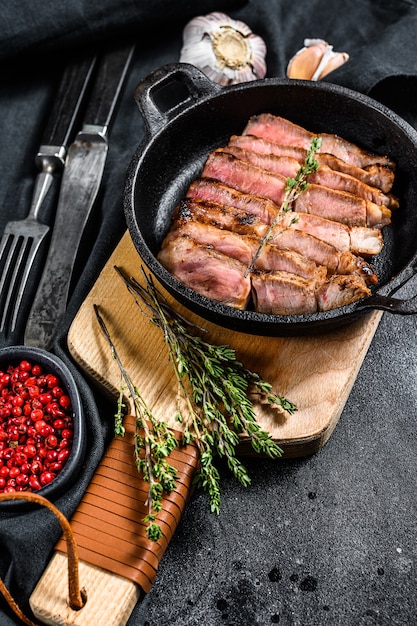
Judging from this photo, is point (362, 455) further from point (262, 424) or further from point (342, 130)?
point (342, 130)

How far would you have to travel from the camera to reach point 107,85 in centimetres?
409

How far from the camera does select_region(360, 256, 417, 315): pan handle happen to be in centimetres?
278

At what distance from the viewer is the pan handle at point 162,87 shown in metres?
3.41

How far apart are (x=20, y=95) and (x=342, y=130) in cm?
193

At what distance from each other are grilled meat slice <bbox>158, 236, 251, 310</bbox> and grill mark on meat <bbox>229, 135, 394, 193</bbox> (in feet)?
2.09

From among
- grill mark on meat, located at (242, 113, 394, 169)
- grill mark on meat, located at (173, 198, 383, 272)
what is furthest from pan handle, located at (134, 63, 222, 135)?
Result: grill mark on meat, located at (173, 198, 383, 272)

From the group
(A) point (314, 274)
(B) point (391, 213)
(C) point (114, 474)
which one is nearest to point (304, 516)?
(C) point (114, 474)

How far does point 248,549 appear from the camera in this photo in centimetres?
312

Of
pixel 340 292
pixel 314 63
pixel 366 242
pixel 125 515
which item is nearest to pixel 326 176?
pixel 366 242

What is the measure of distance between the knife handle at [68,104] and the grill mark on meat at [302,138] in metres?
1.08

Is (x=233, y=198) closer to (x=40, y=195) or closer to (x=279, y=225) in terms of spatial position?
(x=279, y=225)

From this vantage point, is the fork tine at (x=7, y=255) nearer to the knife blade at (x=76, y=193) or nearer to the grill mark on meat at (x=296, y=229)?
the knife blade at (x=76, y=193)

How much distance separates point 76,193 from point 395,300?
1.77 meters

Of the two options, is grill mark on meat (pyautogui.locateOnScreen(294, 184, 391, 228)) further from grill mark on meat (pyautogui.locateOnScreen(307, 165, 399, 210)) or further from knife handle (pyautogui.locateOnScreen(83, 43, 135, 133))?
knife handle (pyautogui.locateOnScreen(83, 43, 135, 133))
